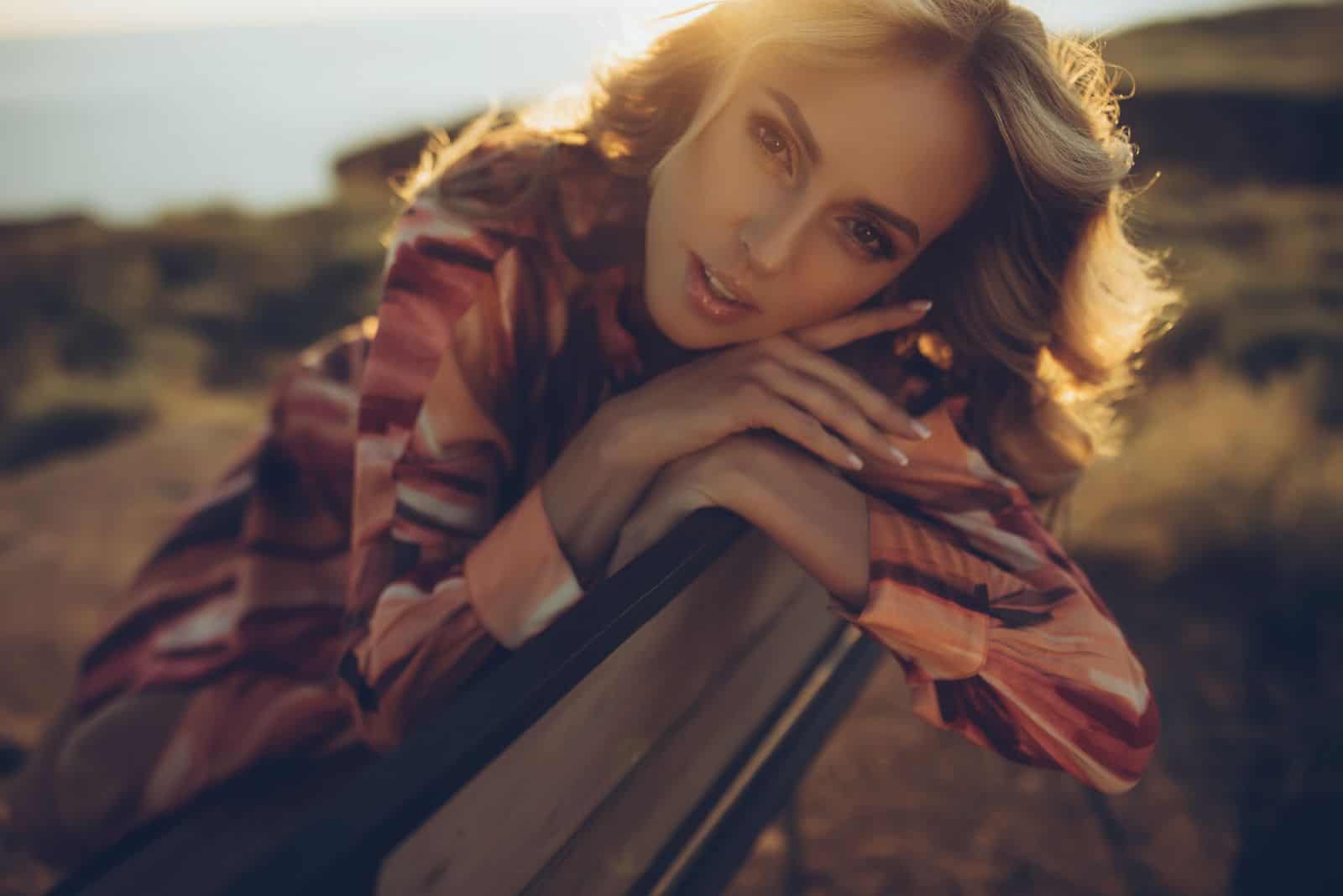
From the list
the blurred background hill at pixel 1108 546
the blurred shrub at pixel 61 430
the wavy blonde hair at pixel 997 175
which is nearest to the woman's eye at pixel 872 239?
the wavy blonde hair at pixel 997 175

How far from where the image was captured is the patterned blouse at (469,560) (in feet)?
4.07

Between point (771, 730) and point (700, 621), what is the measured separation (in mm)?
553

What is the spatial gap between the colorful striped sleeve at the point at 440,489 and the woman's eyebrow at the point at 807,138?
1.90ft

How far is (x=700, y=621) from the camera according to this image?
3.88 feet

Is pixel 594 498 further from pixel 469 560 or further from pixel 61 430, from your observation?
pixel 61 430

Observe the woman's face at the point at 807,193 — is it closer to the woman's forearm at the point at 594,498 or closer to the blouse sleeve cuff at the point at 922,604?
the woman's forearm at the point at 594,498

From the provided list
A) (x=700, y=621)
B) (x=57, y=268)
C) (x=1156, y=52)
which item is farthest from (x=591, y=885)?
(x=1156, y=52)

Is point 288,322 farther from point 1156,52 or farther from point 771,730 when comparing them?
point 1156,52

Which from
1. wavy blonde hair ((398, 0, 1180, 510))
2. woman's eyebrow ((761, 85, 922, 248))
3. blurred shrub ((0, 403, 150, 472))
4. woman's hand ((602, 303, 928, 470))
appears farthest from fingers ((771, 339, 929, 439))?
blurred shrub ((0, 403, 150, 472))

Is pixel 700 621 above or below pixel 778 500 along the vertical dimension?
A: below

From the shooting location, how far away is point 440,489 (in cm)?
144

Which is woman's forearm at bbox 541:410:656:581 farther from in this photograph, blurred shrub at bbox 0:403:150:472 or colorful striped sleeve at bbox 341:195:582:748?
blurred shrub at bbox 0:403:150:472

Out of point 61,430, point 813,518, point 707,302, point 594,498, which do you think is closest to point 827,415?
point 813,518

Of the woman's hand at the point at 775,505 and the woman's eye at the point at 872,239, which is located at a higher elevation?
the woman's eye at the point at 872,239
